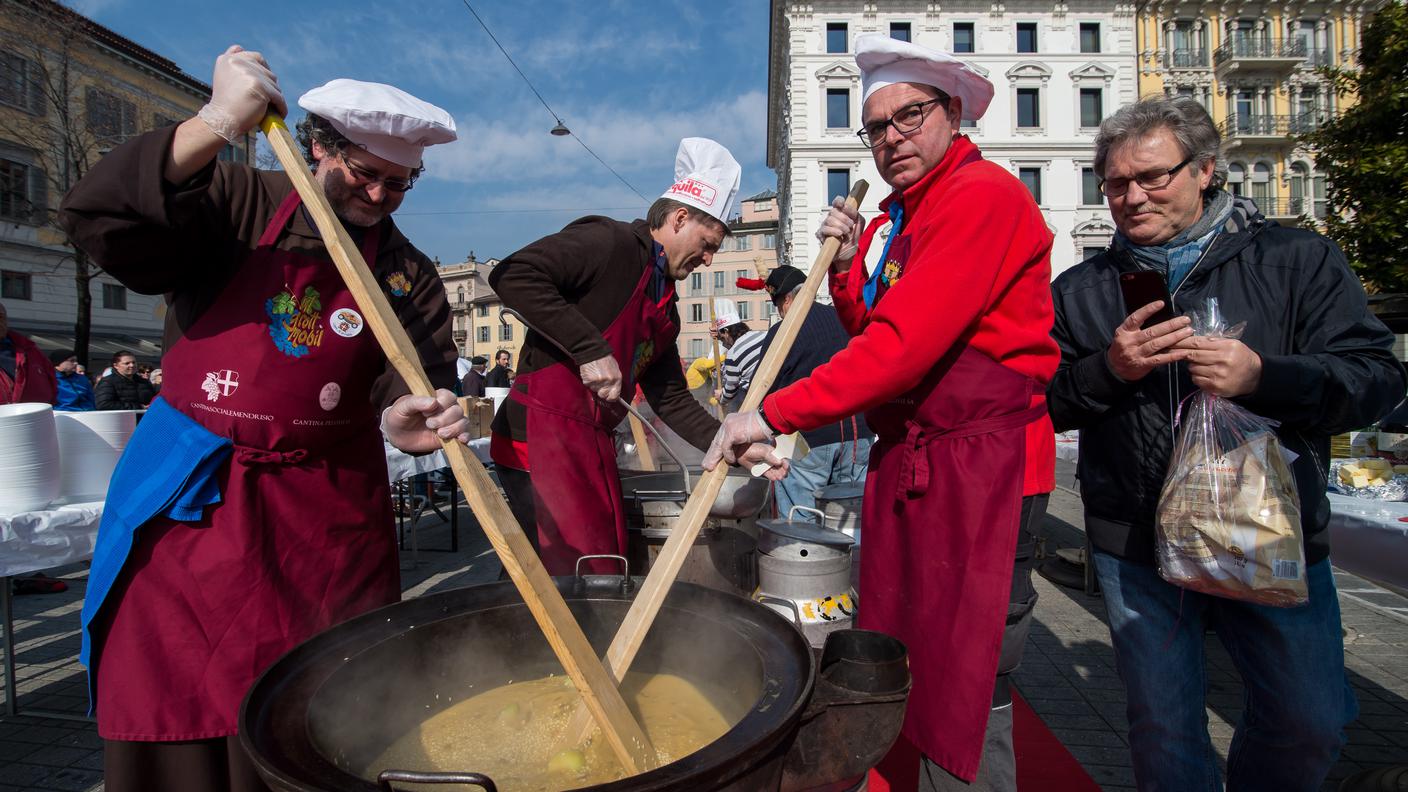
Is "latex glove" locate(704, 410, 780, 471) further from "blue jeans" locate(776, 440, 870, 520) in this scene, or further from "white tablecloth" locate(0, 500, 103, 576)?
"blue jeans" locate(776, 440, 870, 520)

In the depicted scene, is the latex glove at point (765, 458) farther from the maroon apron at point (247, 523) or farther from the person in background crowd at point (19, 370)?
the person in background crowd at point (19, 370)

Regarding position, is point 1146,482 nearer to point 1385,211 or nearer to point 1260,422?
point 1260,422

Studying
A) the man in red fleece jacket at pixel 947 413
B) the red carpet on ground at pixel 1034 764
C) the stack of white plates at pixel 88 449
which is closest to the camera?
the man in red fleece jacket at pixel 947 413

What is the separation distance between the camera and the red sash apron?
5.65 ft

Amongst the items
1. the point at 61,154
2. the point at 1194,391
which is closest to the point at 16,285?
the point at 61,154

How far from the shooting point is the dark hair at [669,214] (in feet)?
9.46

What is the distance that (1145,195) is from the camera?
6.54 feet

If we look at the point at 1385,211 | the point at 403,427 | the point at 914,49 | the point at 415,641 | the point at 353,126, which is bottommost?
the point at 415,641

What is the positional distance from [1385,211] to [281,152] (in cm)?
983

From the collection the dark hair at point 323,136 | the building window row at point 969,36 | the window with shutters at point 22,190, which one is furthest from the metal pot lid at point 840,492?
the building window row at point 969,36

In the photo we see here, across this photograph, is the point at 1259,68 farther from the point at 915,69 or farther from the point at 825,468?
the point at 915,69

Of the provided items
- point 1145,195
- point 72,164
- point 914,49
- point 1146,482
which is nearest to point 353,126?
point 914,49

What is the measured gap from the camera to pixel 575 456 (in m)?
2.62

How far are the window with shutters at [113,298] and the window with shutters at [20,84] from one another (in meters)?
6.03
